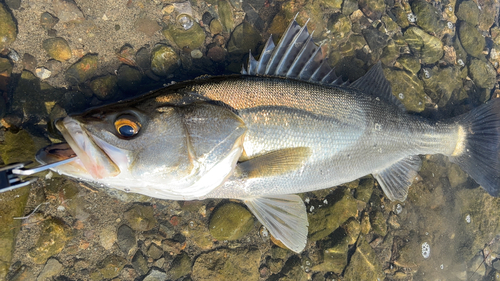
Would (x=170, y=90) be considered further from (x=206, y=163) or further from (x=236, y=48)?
(x=236, y=48)

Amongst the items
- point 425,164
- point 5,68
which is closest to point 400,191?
point 425,164

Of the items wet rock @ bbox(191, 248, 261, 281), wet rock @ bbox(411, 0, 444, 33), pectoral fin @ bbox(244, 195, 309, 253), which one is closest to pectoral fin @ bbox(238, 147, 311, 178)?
pectoral fin @ bbox(244, 195, 309, 253)

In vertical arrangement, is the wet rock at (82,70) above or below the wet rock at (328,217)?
above

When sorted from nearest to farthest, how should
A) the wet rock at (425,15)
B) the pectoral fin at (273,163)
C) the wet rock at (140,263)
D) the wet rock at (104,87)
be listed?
the pectoral fin at (273,163), the wet rock at (140,263), the wet rock at (104,87), the wet rock at (425,15)

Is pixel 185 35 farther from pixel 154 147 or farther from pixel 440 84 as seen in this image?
pixel 440 84

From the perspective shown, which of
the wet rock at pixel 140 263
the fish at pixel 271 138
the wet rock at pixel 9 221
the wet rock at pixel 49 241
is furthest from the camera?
the wet rock at pixel 140 263

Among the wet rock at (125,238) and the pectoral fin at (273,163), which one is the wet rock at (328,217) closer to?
the pectoral fin at (273,163)

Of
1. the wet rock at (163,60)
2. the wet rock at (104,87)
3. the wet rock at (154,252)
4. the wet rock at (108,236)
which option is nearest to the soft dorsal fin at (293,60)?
the wet rock at (163,60)
